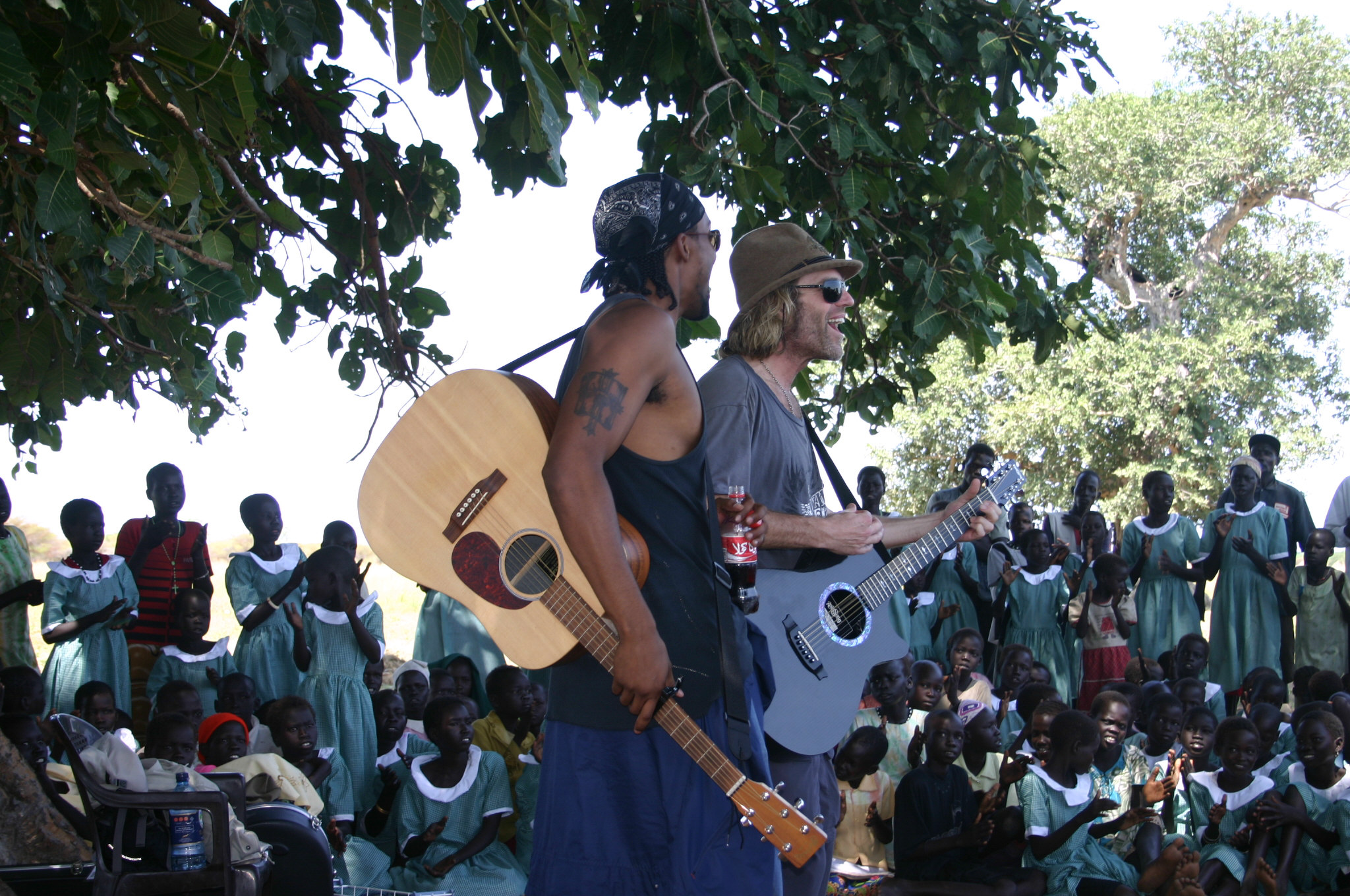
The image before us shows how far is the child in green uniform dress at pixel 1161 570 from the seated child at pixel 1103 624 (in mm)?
298

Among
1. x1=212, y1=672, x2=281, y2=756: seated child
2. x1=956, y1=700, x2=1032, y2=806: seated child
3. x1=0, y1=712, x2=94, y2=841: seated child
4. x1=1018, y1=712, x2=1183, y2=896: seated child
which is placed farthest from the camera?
x1=956, y1=700, x2=1032, y2=806: seated child

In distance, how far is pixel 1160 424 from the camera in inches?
687

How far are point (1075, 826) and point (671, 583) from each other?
143 inches

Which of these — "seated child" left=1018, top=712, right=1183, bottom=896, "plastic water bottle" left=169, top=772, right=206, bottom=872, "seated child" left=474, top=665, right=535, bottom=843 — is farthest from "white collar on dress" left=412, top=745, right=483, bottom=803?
"seated child" left=1018, top=712, right=1183, bottom=896

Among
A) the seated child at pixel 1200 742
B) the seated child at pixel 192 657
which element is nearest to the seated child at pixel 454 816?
the seated child at pixel 192 657

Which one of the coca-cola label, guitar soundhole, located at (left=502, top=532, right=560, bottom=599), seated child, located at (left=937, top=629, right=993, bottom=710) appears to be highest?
seated child, located at (left=937, top=629, right=993, bottom=710)

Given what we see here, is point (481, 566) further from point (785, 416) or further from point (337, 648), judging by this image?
point (337, 648)

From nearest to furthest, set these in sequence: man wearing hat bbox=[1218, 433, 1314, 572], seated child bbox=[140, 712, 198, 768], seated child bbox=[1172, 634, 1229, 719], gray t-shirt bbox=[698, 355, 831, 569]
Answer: gray t-shirt bbox=[698, 355, 831, 569], seated child bbox=[140, 712, 198, 768], seated child bbox=[1172, 634, 1229, 719], man wearing hat bbox=[1218, 433, 1314, 572]

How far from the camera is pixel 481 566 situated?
92.2 inches

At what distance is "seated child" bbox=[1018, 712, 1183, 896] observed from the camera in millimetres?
5195

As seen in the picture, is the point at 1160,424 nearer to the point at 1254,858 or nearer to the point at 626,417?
the point at 1254,858

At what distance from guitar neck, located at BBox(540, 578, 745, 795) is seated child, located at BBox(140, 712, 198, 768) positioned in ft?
10.0

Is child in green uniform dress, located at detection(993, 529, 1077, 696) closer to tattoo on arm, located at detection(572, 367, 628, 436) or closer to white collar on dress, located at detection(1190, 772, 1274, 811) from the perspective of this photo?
white collar on dress, located at detection(1190, 772, 1274, 811)

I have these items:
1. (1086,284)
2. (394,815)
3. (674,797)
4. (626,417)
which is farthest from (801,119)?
(394,815)
